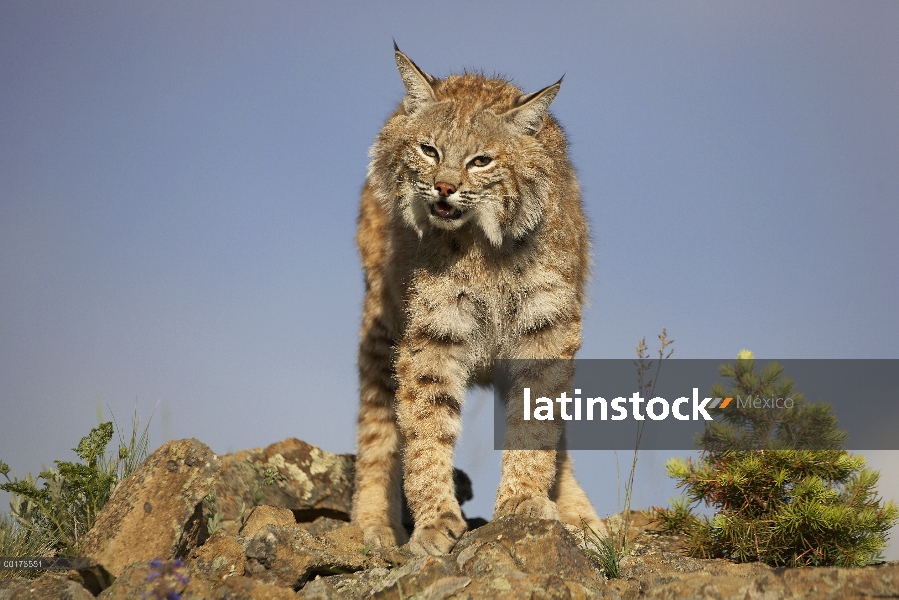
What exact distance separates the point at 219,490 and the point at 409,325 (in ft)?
8.30

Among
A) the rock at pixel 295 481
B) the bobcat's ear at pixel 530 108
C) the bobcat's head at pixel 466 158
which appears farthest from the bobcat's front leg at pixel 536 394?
the rock at pixel 295 481

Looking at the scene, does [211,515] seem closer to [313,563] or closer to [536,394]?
[313,563]

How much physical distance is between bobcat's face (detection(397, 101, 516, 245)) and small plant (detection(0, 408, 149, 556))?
296cm

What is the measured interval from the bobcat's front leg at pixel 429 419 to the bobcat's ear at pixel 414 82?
1677mm

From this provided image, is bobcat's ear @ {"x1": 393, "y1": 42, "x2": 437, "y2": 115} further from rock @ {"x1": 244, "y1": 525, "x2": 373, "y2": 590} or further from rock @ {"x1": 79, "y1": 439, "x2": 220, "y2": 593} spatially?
rock @ {"x1": 244, "y1": 525, "x2": 373, "y2": 590}

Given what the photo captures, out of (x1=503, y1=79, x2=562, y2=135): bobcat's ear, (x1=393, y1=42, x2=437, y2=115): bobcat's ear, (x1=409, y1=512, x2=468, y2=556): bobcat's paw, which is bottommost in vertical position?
(x1=409, y1=512, x2=468, y2=556): bobcat's paw

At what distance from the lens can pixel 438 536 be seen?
5578 millimetres

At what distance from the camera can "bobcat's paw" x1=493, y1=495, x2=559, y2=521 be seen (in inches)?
219

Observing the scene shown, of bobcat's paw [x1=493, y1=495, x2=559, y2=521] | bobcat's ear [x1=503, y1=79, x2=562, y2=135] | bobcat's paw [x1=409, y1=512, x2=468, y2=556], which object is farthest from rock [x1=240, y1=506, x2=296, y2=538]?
bobcat's ear [x1=503, y1=79, x2=562, y2=135]

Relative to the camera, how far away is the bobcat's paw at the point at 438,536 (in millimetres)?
5492

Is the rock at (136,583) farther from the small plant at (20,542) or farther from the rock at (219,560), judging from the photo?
the small plant at (20,542)

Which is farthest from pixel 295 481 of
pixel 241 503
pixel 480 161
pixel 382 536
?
pixel 480 161

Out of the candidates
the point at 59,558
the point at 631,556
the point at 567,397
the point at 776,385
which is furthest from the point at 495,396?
the point at 59,558

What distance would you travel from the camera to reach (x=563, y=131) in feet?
21.9
